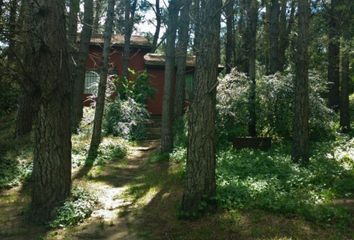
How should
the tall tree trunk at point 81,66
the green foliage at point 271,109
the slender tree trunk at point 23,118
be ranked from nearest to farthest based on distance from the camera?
the green foliage at point 271,109 → the slender tree trunk at point 23,118 → the tall tree trunk at point 81,66

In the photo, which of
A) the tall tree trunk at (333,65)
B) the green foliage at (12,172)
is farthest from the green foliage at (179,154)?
the tall tree trunk at (333,65)

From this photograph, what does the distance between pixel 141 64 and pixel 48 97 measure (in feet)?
64.1

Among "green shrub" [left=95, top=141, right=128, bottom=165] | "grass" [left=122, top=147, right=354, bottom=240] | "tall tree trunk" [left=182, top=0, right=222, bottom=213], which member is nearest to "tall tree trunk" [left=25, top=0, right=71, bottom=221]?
"grass" [left=122, top=147, right=354, bottom=240]

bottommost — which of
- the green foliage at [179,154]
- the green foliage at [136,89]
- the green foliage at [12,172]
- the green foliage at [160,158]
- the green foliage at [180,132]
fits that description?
the green foliage at [12,172]

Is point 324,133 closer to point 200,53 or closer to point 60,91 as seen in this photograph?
point 200,53

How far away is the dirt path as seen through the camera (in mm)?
7824

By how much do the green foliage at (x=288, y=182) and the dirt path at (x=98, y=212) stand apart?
83.3 inches

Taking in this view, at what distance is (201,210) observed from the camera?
7.88m

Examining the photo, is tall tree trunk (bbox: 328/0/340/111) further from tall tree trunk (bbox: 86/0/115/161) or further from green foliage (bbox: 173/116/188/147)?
tall tree trunk (bbox: 86/0/115/161)

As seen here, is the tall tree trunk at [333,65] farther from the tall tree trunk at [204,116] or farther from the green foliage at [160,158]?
the tall tree trunk at [204,116]

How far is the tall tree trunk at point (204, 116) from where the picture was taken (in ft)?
26.0

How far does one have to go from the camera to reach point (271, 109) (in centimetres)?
1411

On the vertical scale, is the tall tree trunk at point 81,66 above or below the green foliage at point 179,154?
above

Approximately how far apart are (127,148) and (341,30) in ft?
32.2
